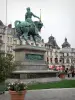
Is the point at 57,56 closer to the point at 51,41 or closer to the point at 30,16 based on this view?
the point at 51,41

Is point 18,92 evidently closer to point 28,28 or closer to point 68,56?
point 28,28

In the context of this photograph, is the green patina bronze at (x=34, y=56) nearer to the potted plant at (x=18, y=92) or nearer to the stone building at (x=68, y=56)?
the potted plant at (x=18, y=92)

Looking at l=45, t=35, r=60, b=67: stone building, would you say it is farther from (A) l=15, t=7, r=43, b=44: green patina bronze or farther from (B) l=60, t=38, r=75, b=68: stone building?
(A) l=15, t=7, r=43, b=44: green patina bronze

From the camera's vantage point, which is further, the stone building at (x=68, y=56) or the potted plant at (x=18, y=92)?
the stone building at (x=68, y=56)

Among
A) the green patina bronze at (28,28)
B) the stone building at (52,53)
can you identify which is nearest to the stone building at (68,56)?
the stone building at (52,53)

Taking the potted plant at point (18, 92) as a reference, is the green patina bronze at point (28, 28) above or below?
above

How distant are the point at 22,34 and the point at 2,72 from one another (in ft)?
55.2

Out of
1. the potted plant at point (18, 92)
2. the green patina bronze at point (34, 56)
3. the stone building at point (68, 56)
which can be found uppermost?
the stone building at point (68, 56)

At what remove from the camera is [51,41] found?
136 metres

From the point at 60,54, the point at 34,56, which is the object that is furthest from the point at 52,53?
the point at 34,56

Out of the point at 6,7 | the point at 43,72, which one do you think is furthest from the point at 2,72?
the point at 6,7

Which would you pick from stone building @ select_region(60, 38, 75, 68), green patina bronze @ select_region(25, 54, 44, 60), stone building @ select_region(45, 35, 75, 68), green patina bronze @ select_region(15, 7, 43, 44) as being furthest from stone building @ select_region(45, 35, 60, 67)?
green patina bronze @ select_region(25, 54, 44, 60)

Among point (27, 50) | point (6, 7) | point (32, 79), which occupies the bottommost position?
point (32, 79)

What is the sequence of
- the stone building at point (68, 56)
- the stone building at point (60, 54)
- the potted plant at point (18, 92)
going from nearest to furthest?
the potted plant at point (18, 92) < the stone building at point (60, 54) < the stone building at point (68, 56)
